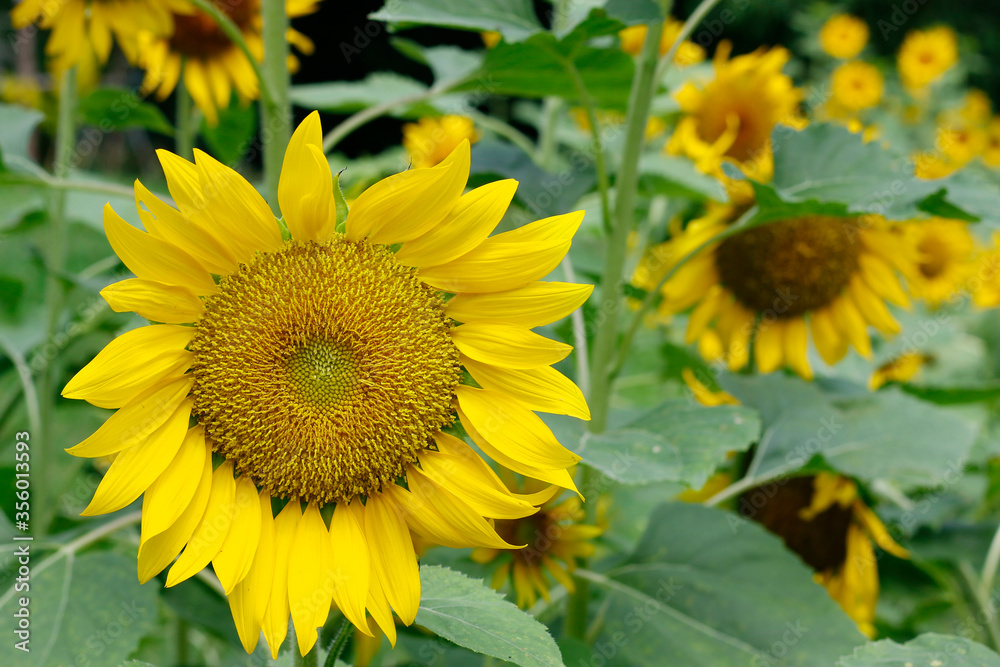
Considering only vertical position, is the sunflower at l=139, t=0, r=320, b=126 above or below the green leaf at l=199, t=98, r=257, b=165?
above

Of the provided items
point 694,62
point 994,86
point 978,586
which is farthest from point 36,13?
point 994,86

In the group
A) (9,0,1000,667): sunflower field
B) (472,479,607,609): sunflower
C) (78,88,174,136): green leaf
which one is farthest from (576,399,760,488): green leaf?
(78,88,174,136): green leaf

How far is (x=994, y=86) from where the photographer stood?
6.95 metres

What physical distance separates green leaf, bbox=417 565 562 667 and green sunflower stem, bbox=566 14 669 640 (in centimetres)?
40

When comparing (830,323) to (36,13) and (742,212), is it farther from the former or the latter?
(36,13)

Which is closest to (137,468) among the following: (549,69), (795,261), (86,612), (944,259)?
(86,612)

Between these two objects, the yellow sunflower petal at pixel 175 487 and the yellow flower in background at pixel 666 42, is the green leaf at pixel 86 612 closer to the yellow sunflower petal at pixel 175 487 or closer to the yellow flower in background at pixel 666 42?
the yellow sunflower petal at pixel 175 487

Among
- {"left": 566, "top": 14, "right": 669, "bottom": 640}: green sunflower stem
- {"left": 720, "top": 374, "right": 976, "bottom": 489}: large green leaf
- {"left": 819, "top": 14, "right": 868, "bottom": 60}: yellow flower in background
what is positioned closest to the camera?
{"left": 566, "top": 14, "right": 669, "bottom": 640}: green sunflower stem

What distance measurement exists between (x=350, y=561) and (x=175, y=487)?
6.5 inches

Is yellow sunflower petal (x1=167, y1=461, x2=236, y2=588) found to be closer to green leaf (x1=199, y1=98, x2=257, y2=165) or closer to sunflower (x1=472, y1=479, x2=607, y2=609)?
sunflower (x1=472, y1=479, x2=607, y2=609)

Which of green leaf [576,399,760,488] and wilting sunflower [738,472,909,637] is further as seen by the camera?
wilting sunflower [738,472,909,637]

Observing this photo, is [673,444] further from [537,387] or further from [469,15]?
[469,15]

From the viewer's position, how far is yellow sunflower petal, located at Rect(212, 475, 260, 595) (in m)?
0.71

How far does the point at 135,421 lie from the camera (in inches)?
28.8
